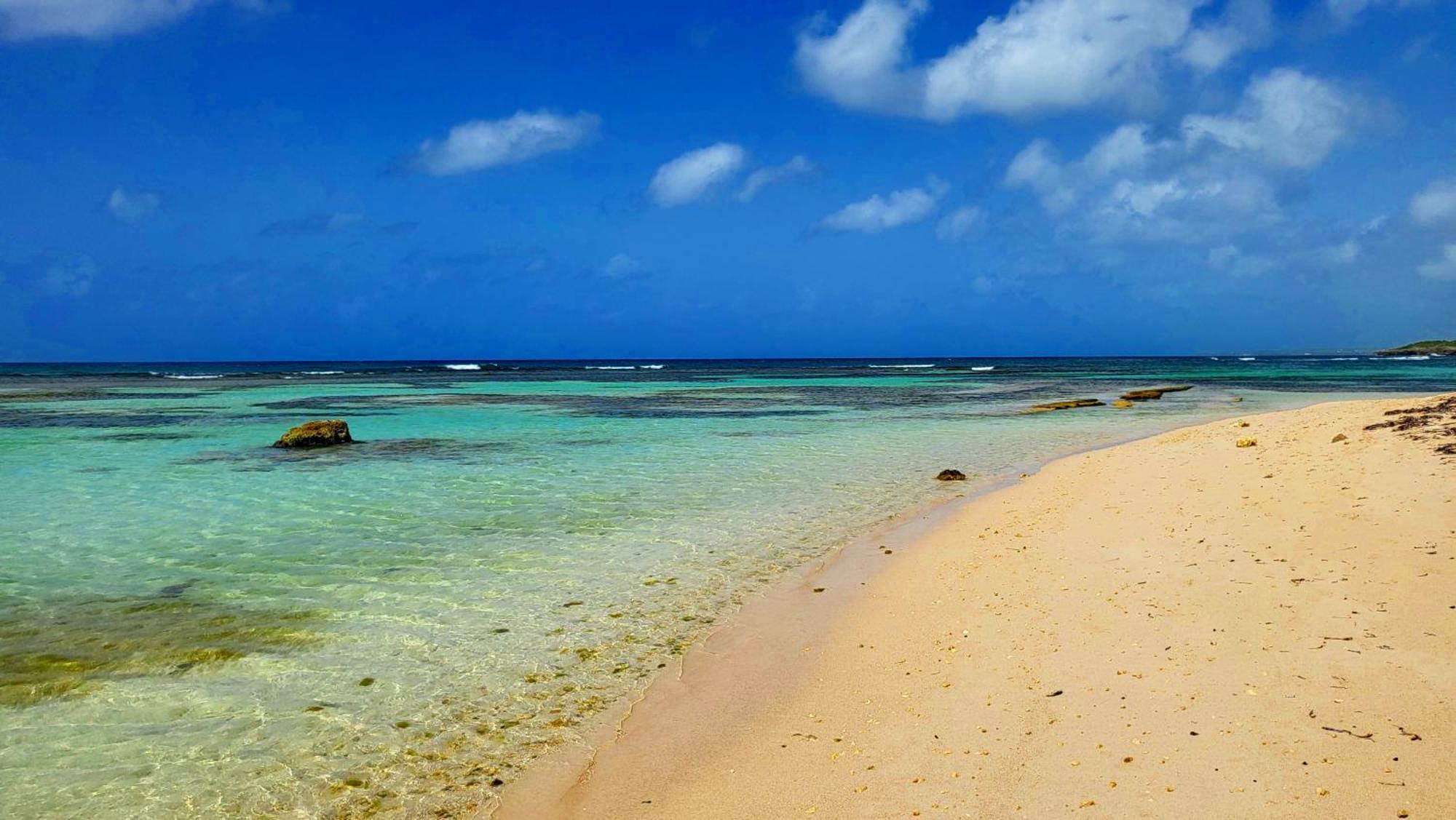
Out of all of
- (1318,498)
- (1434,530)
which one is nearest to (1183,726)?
(1434,530)

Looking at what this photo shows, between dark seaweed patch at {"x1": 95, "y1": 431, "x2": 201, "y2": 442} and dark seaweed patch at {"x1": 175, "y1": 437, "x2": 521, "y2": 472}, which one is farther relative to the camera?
dark seaweed patch at {"x1": 95, "y1": 431, "x2": 201, "y2": 442}

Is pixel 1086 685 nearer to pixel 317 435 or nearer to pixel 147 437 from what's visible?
pixel 317 435

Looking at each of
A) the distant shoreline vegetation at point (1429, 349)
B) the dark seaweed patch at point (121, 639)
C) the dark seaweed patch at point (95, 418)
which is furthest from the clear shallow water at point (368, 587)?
the distant shoreline vegetation at point (1429, 349)

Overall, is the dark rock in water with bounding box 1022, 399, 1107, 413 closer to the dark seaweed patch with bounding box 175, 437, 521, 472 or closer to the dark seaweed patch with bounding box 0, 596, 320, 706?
the dark seaweed patch with bounding box 175, 437, 521, 472

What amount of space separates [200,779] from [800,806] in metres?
3.23

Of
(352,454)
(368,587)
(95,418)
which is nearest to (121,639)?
(368,587)

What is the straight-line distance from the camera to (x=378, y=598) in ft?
24.5

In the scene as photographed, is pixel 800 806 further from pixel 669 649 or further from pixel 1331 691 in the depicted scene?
pixel 1331 691

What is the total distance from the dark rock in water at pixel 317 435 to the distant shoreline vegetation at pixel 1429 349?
165m

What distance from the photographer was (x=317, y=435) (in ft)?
63.1

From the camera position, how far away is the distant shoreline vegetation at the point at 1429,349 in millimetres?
136550

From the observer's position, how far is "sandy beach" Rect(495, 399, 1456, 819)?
381 cm

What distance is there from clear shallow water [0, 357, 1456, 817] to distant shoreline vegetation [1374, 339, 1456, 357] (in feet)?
523

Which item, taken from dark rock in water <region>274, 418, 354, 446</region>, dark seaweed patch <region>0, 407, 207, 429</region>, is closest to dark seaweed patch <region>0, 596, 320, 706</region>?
dark rock in water <region>274, 418, 354, 446</region>
